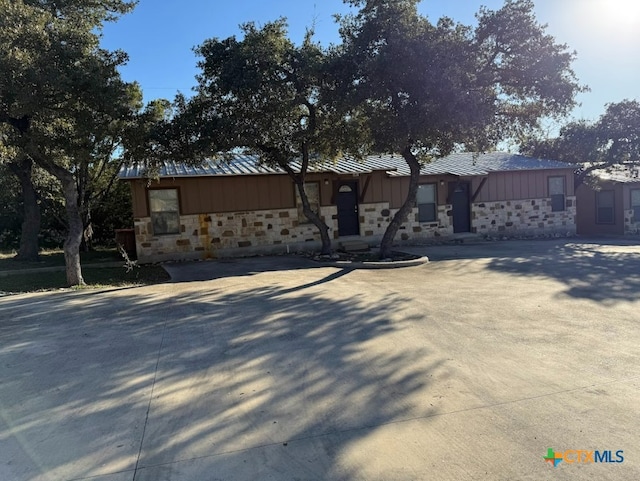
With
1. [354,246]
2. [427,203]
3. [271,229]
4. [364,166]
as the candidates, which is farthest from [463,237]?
[271,229]

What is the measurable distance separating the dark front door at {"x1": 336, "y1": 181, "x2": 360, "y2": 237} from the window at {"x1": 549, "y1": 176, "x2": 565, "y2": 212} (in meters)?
8.85

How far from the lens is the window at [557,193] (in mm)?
19594

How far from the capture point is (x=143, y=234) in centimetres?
1410

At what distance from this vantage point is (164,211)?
14367mm

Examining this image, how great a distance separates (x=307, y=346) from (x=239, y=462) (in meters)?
2.31

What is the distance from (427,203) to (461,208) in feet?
5.53

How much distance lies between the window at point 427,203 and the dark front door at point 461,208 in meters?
1.01

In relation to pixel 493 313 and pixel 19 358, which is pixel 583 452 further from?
pixel 19 358

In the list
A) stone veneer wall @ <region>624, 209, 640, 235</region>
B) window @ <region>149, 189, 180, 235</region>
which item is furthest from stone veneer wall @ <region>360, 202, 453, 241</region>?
stone veneer wall @ <region>624, 209, 640, 235</region>

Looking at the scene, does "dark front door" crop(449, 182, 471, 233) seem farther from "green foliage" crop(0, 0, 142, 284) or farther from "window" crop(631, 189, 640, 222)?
"green foliage" crop(0, 0, 142, 284)

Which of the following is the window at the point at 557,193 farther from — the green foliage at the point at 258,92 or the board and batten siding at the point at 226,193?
the green foliage at the point at 258,92

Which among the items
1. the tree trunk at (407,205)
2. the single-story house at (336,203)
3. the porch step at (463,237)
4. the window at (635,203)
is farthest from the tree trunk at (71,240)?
the window at (635,203)

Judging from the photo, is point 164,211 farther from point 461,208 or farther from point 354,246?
point 461,208

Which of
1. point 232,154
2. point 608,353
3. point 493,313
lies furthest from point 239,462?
point 232,154
